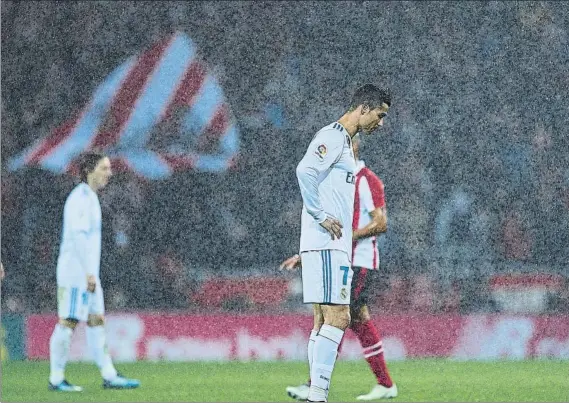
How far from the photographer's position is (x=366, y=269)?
5344 millimetres

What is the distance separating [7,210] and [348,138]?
506cm

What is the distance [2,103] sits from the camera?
885 cm

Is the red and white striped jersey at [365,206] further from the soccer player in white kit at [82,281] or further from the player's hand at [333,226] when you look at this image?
the soccer player in white kit at [82,281]

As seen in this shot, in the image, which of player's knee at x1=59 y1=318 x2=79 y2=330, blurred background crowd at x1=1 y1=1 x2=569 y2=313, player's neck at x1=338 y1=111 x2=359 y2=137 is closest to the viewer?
player's neck at x1=338 y1=111 x2=359 y2=137

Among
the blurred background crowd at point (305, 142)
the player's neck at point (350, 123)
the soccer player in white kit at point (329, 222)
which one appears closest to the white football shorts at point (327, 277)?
the soccer player in white kit at point (329, 222)

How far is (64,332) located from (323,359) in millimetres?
1792

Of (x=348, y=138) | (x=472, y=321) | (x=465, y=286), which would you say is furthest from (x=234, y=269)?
(x=348, y=138)

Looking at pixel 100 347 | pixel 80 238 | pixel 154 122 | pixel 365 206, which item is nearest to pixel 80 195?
pixel 80 238

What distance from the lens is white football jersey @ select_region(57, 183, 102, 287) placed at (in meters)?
5.64

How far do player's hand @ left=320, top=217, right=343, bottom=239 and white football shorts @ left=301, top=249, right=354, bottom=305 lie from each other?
0.06m

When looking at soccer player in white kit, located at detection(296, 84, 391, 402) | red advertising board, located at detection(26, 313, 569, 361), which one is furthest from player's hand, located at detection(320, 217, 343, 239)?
red advertising board, located at detection(26, 313, 569, 361)

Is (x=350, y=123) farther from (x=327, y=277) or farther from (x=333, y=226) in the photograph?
(x=327, y=277)

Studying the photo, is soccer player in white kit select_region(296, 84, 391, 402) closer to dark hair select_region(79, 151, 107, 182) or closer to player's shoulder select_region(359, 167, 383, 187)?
player's shoulder select_region(359, 167, 383, 187)

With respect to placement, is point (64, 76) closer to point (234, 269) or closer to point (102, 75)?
point (102, 75)
